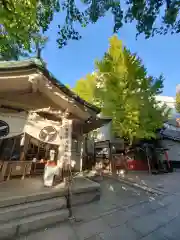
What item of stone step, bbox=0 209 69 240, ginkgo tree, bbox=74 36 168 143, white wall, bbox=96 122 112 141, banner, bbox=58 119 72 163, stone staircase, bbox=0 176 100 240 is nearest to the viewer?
stone step, bbox=0 209 69 240

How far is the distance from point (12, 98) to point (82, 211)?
5.37 metres

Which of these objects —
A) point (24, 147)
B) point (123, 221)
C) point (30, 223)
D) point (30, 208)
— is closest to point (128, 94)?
point (24, 147)

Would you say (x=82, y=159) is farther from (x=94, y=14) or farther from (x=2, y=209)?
(x=94, y=14)

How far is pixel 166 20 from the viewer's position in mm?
4422

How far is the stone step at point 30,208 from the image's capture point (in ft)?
10.9

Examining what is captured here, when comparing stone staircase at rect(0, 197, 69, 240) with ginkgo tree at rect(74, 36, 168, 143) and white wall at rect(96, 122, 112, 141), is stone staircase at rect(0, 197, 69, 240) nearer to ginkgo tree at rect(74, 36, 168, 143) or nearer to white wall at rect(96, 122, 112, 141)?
ginkgo tree at rect(74, 36, 168, 143)

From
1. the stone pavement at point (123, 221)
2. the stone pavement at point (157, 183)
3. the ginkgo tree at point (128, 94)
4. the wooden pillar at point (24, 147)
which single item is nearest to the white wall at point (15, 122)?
the wooden pillar at point (24, 147)

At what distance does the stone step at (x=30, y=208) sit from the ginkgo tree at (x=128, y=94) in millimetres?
8112

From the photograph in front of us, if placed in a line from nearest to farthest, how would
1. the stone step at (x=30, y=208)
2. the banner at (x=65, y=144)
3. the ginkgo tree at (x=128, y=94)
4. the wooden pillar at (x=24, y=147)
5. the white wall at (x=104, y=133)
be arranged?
the stone step at (x=30, y=208)
the banner at (x=65, y=144)
the wooden pillar at (x=24, y=147)
the ginkgo tree at (x=128, y=94)
the white wall at (x=104, y=133)

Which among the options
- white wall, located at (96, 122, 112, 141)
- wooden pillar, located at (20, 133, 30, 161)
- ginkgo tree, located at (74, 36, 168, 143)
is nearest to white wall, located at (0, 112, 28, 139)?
wooden pillar, located at (20, 133, 30, 161)

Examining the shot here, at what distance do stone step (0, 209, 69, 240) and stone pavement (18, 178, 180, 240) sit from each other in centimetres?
16

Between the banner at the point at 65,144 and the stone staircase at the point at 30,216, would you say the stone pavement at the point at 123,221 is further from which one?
the banner at the point at 65,144

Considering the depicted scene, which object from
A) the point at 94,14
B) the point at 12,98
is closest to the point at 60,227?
the point at 12,98

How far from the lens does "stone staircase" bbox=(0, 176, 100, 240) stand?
10.5 feet
